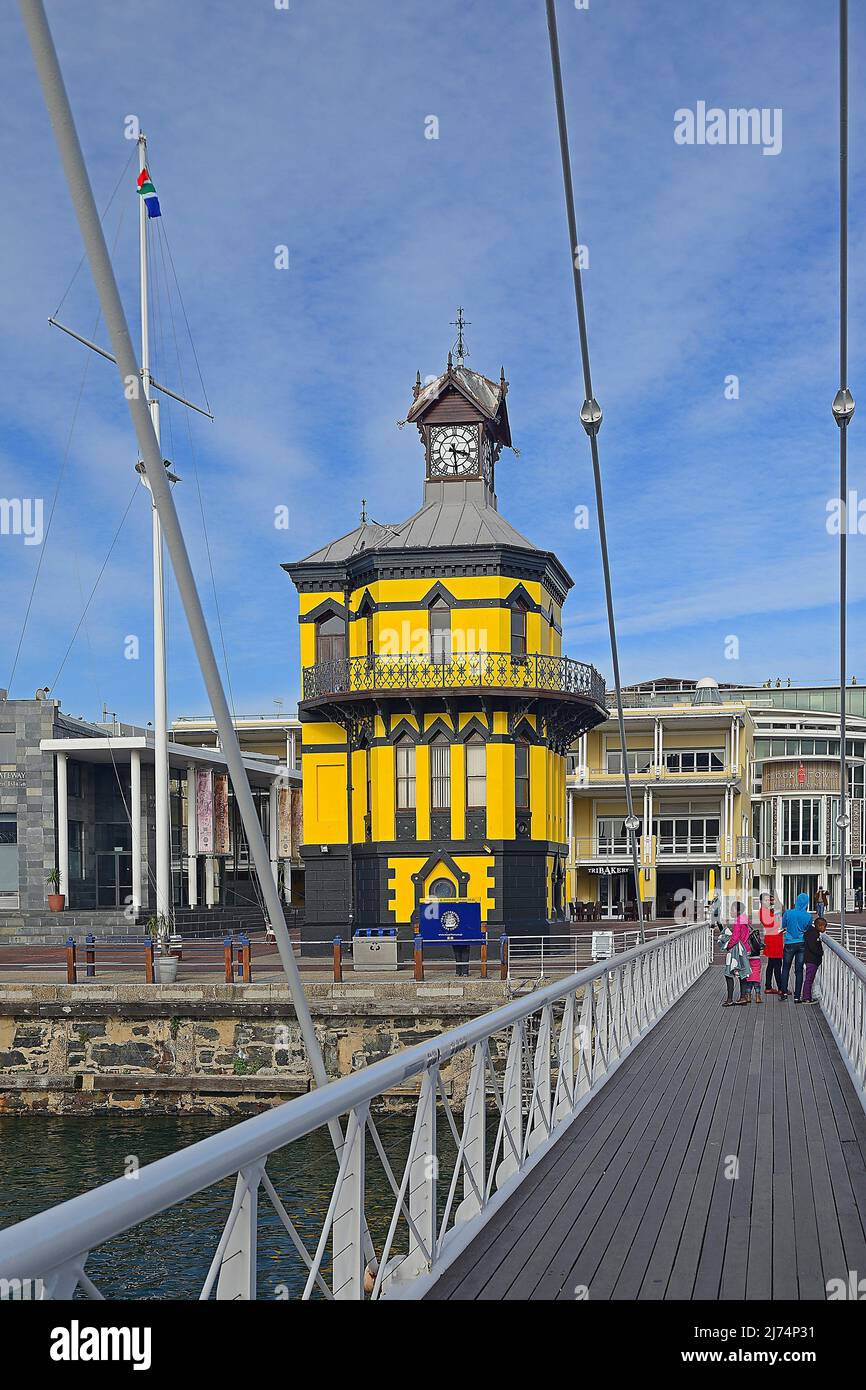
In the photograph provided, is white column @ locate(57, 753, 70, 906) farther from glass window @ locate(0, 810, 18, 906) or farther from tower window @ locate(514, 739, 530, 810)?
tower window @ locate(514, 739, 530, 810)

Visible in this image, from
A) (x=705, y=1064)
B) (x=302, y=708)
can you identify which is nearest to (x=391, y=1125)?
(x=705, y=1064)

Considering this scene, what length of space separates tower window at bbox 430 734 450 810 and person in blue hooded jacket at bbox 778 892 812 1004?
15.5 meters

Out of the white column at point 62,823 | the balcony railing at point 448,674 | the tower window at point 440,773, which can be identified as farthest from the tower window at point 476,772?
the white column at point 62,823

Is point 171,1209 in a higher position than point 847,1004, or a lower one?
lower

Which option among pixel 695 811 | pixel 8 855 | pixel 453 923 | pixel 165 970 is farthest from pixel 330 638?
pixel 695 811

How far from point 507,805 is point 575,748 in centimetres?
2542

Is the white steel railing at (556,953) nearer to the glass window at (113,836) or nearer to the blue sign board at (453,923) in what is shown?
the blue sign board at (453,923)

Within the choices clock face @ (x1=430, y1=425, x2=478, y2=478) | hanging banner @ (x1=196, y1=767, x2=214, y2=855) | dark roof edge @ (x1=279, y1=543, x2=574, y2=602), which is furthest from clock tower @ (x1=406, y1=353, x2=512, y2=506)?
hanging banner @ (x1=196, y1=767, x2=214, y2=855)

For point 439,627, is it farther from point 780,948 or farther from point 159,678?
point 780,948

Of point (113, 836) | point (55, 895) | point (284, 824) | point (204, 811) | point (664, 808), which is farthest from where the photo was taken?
point (664, 808)

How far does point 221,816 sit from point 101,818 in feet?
16.2

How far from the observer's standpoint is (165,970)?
2736 cm
